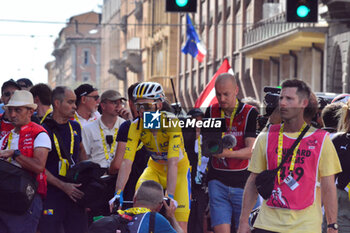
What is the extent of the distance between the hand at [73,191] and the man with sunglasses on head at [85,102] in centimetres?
191

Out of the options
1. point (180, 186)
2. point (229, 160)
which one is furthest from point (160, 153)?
point (229, 160)

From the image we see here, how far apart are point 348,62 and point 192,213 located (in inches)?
752

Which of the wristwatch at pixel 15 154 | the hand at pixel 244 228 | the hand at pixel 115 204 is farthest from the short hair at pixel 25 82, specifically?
the hand at pixel 244 228

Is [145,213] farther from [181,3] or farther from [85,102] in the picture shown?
[181,3]

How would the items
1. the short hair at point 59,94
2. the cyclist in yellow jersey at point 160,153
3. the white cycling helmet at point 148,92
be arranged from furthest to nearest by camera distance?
the short hair at point 59,94, the white cycling helmet at point 148,92, the cyclist in yellow jersey at point 160,153

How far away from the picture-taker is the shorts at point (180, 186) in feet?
26.2

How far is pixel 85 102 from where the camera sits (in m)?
10.8

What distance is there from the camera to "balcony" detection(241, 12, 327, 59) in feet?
102

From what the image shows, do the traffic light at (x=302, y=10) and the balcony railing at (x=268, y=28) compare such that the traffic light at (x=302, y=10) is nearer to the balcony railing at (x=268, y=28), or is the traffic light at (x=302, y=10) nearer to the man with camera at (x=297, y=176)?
the man with camera at (x=297, y=176)

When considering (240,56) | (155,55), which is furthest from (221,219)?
(155,55)

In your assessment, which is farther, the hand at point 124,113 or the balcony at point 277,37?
the balcony at point 277,37

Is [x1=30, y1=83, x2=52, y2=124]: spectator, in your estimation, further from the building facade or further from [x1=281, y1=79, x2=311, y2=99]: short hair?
the building facade

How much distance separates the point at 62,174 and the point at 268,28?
27.2 m

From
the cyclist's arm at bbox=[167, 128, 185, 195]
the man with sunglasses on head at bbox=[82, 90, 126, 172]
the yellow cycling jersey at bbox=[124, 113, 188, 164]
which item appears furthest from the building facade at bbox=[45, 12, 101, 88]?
the cyclist's arm at bbox=[167, 128, 185, 195]
